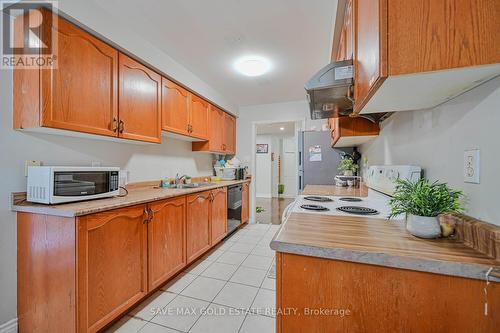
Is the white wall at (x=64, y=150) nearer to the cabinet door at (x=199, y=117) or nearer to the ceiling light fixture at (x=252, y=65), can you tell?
the cabinet door at (x=199, y=117)

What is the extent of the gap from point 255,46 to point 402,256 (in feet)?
6.92

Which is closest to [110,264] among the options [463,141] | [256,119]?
[463,141]

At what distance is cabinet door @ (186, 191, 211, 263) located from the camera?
2148mm

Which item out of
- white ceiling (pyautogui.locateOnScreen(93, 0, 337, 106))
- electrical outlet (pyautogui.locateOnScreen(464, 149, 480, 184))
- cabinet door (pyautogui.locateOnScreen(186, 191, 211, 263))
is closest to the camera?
electrical outlet (pyautogui.locateOnScreen(464, 149, 480, 184))

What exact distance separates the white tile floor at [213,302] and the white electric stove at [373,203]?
0.89 meters

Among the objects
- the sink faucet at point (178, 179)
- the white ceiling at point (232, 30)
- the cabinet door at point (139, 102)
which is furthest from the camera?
the sink faucet at point (178, 179)

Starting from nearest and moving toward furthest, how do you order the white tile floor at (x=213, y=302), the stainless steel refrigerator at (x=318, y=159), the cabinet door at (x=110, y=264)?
the cabinet door at (x=110, y=264) → the white tile floor at (x=213, y=302) → the stainless steel refrigerator at (x=318, y=159)

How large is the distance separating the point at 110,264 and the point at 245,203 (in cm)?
258

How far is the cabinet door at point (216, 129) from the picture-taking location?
3254 mm

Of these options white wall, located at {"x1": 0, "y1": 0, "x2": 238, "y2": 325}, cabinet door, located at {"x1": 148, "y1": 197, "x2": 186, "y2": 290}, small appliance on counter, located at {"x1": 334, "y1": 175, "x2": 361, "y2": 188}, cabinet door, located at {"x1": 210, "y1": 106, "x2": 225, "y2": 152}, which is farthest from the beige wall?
small appliance on counter, located at {"x1": 334, "y1": 175, "x2": 361, "y2": 188}

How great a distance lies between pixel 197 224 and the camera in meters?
2.30

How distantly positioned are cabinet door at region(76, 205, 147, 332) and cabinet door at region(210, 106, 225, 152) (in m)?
1.87

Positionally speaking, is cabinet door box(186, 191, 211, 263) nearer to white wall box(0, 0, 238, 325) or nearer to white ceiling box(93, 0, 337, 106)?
white wall box(0, 0, 238, 325)

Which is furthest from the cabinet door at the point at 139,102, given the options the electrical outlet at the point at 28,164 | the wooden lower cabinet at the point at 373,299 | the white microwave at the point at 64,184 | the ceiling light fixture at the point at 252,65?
the wooden lower cabinet at the point at 373,299
